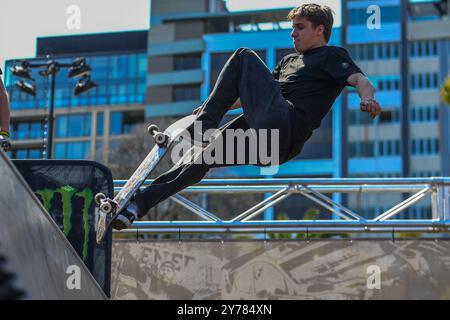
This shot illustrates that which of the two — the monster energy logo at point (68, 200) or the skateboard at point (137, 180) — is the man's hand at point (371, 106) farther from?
the monster energy logo at point (68, 200)

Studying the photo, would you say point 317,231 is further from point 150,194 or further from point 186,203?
point 150,194

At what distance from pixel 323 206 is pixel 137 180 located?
4306 millimetres

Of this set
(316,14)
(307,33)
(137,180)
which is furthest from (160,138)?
(316,14)

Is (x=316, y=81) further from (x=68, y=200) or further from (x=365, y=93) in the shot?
(x=68, y=200)

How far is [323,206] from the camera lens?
367 inches

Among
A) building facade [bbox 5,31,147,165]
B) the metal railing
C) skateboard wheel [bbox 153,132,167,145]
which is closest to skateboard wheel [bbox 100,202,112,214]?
skateboard wheel [bbox 153,132,167,145]

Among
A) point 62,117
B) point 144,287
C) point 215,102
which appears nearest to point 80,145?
point 62,117

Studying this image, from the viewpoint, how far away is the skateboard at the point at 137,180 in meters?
5.20

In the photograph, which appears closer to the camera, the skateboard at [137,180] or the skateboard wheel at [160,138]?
the skateboard at [137,180]

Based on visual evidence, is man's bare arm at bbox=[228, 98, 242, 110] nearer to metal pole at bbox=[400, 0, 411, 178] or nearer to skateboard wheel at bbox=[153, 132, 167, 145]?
skateboard wheel at bbox=[153, 132, 167, 145]

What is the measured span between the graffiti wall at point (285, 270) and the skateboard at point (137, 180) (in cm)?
412

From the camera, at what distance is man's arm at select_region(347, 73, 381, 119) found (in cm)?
488

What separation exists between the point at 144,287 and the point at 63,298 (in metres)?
6.27

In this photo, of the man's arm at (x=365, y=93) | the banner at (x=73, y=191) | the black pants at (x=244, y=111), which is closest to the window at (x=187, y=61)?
the banner at (x=73, y=191)
